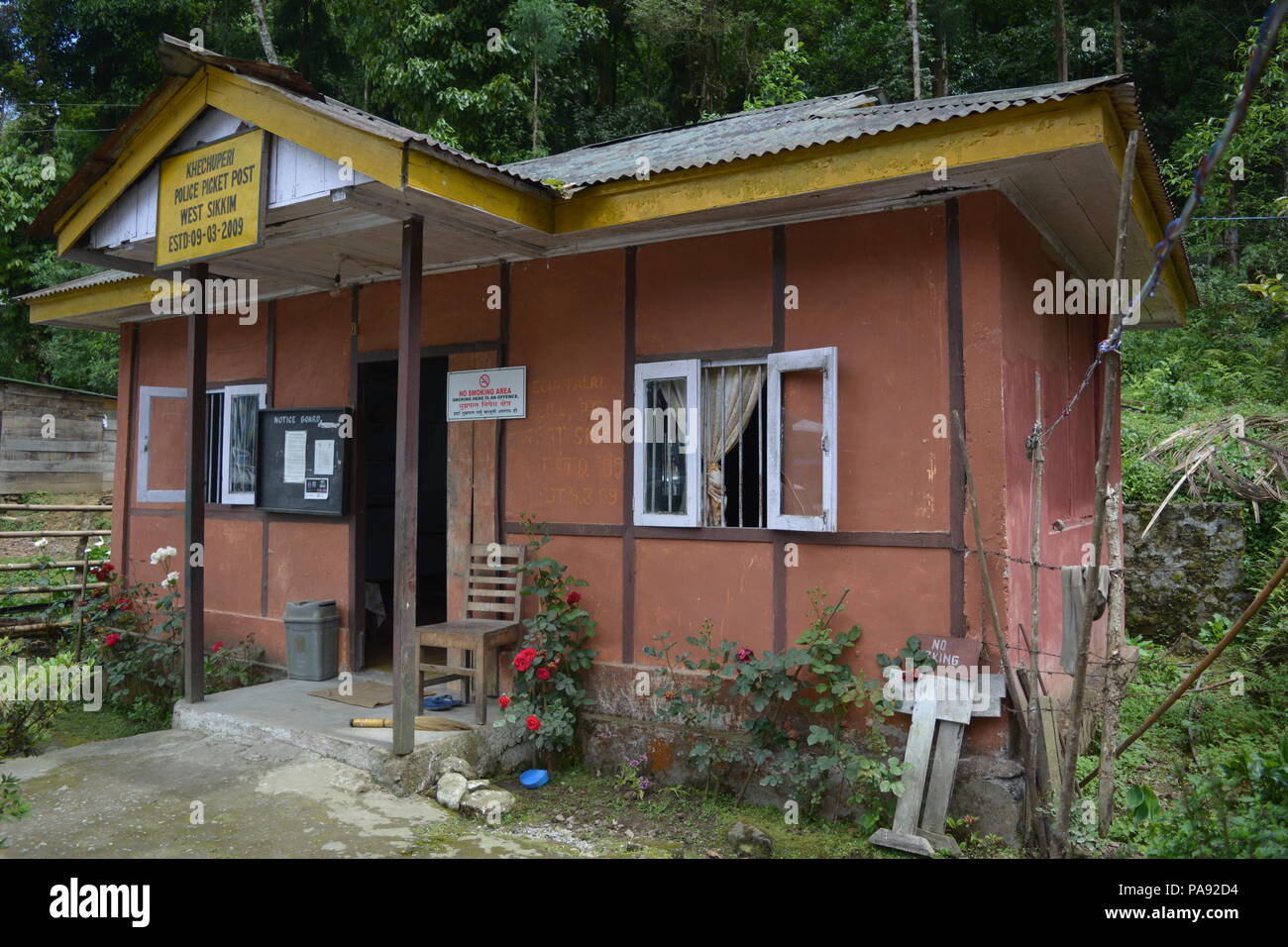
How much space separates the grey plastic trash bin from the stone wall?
8674 millimetres

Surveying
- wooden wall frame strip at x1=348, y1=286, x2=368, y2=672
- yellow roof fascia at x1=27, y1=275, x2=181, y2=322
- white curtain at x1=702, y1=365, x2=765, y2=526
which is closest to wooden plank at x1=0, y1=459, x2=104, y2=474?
yellow roof fascia at x1=27, y1=275, x2=181, y2=322

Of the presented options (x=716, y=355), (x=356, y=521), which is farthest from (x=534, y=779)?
(x=716, y=355)

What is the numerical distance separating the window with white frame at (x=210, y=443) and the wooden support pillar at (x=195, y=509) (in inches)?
60.6

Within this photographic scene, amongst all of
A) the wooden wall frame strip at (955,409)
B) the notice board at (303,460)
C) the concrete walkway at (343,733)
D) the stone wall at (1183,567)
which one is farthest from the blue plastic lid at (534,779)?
the stone wall at (1183,567)

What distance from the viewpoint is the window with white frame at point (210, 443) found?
8.55 m

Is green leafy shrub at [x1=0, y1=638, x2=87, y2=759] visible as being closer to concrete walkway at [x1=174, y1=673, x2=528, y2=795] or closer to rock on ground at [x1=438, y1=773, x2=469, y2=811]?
concrete walkway at [x1=174, y1=673, x2=528, y2=795]

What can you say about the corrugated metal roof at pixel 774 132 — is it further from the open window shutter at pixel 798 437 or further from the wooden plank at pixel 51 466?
the wooden plank at pixel 51 466

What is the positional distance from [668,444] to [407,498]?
5.85ft

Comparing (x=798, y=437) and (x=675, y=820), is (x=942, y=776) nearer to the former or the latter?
(x=675, y=820)

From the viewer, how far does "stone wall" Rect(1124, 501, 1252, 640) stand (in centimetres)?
975

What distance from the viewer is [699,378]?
19.5 ft
